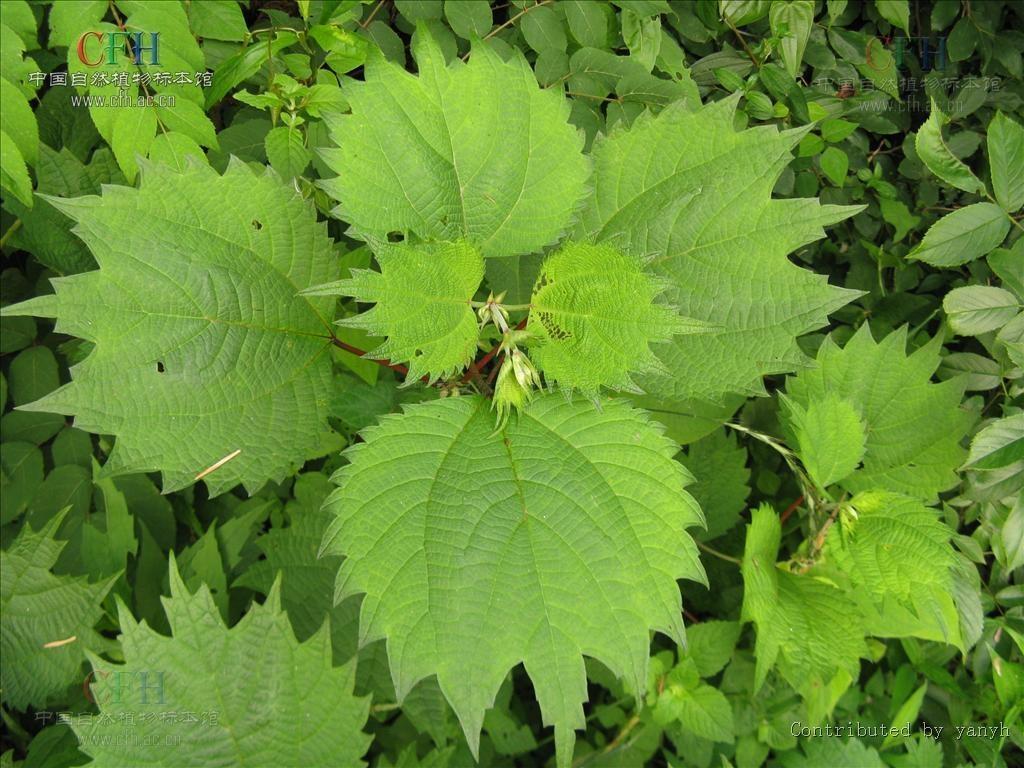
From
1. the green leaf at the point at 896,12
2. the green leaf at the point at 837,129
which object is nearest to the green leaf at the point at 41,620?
the green leaf at the point at 837,129

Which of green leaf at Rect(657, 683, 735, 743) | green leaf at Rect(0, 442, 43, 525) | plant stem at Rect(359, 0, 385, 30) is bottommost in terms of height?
green leaf at Rect(657, 683, 735, 743)

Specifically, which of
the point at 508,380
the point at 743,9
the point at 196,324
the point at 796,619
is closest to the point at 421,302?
the point at 508,380

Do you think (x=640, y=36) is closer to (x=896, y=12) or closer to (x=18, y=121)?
(x=896, y=12)

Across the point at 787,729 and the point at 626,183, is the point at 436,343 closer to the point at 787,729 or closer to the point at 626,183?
the point at 626,183

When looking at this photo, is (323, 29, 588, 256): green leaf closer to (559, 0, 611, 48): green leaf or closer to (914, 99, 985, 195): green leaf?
(559, 0, 611, 48): green leaf

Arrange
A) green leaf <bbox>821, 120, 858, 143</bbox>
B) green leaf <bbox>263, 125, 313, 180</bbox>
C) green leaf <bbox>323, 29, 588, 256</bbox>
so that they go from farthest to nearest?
green leaf <bbox>821, 120, 858, 143</bbox>, green leaf <bbox>263, 125, 313, 180</bbox>, green leaf <bbox>323, 29, 588, 256</bbox>

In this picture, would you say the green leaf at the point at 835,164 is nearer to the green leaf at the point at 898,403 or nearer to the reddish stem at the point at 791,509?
the green leaf at the point at 898,403

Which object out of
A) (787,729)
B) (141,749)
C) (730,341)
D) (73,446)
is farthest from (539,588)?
(73,446)

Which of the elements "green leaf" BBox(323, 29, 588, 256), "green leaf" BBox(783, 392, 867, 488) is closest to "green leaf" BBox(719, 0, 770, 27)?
"green leaf" BBox(323, 29, 588, 256)
